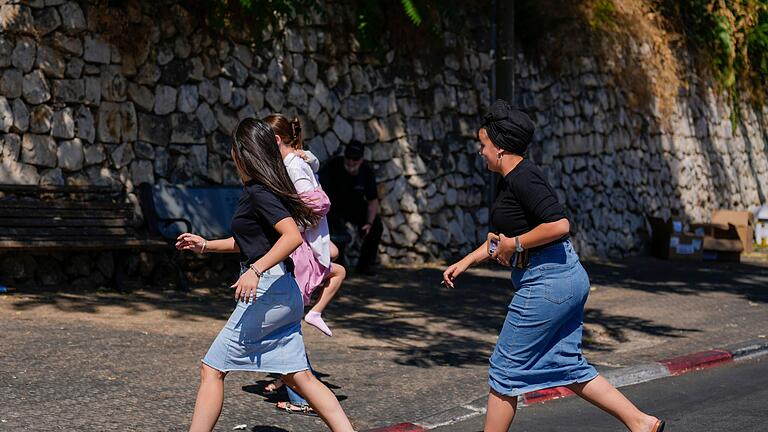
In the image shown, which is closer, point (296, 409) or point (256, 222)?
point (256, 222)

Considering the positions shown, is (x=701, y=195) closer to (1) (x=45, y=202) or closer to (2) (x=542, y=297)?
(1) (x=45, y=202)

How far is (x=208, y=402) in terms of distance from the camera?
16.5ft

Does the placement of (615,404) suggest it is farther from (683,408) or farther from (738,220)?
(738,220)

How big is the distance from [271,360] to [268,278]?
38cm

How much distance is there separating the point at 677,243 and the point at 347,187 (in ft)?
24.0

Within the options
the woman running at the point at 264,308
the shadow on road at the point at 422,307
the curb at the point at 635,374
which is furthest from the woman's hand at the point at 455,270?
the shadow on road at the point at 422,307

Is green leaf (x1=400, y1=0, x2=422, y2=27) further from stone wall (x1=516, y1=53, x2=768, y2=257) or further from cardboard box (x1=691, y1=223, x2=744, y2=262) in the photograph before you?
cardboard box (x1=691, y1=223, x2=744, y2=262)

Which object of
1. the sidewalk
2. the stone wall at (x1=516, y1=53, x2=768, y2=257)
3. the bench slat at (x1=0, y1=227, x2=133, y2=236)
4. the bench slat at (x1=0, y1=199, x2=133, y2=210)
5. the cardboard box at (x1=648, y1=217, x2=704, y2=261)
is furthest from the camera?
the cardboard box at (x1=648, y1=217, x2=704, y2=261)

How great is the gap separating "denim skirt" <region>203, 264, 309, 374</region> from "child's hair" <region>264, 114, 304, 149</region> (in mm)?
1485

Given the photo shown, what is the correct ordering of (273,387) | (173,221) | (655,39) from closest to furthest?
1. (273,387)
2. (173,221)
3. (655,39)

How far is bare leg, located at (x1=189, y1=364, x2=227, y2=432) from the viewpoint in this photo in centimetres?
502

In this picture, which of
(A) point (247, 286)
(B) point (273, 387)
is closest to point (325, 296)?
(B) point (273, 387)

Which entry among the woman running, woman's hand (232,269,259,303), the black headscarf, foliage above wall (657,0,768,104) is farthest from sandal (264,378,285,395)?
foliage above wall (657,0,768,104)

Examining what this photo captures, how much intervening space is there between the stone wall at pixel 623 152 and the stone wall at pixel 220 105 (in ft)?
5.95
